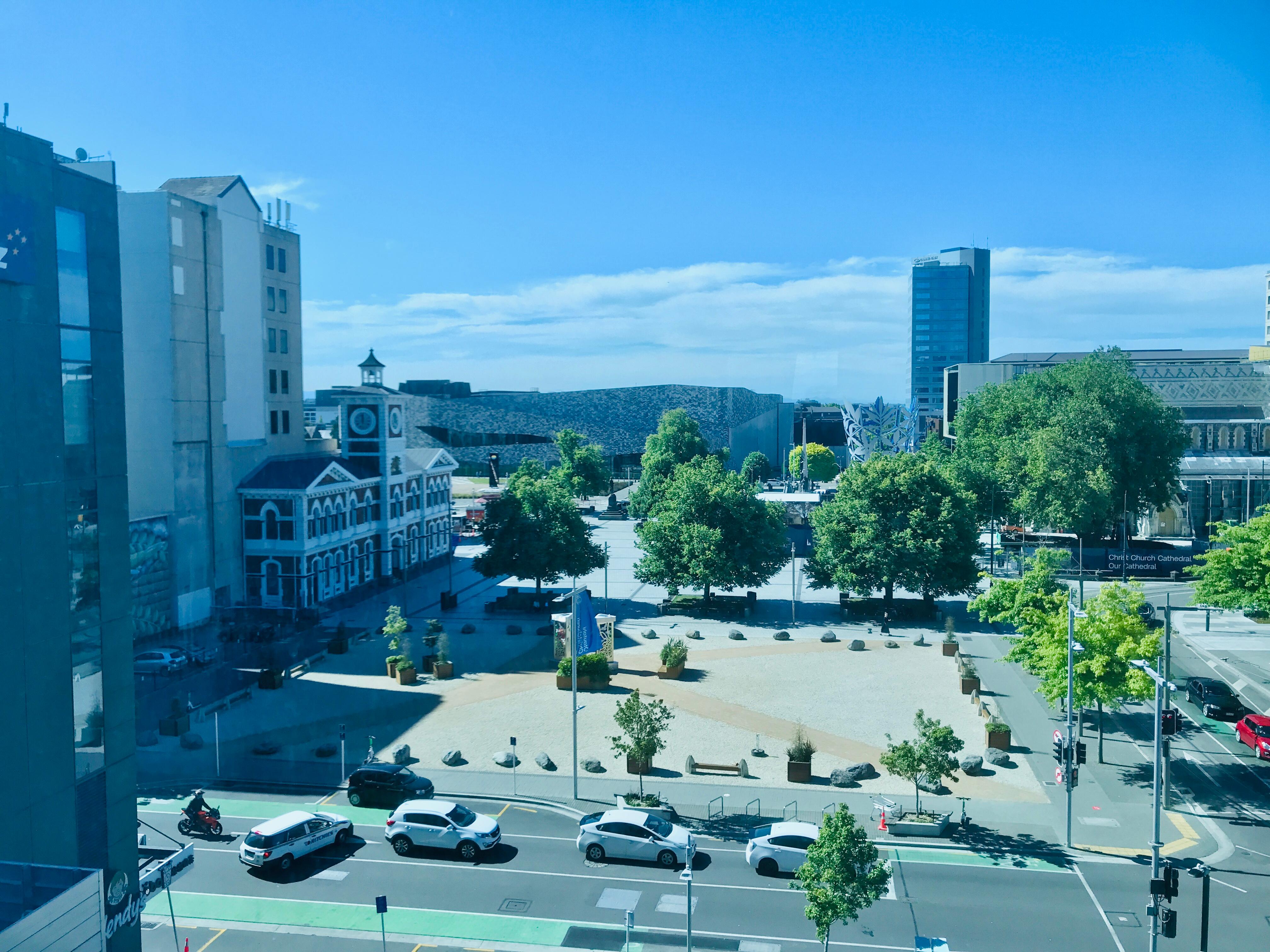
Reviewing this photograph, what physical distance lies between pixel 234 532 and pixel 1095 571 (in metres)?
60.9

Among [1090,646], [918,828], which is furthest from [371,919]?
[1090,646]

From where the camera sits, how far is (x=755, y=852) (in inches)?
1038

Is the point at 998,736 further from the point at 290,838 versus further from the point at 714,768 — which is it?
the point at 290,838

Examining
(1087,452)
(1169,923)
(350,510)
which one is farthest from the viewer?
(1087,452)

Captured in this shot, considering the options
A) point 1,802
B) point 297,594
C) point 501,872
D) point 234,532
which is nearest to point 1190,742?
point 501,872

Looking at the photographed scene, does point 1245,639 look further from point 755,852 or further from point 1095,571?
point 755,852

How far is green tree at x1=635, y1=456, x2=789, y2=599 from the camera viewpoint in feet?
197

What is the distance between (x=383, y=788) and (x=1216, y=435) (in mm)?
92618

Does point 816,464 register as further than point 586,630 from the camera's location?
Yes

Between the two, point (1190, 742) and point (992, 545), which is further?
point (992, 545)

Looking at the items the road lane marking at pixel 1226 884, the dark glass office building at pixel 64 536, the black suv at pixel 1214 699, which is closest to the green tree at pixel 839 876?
the road lane marking at pixel 1226 884

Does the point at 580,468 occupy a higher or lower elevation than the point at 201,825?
higher

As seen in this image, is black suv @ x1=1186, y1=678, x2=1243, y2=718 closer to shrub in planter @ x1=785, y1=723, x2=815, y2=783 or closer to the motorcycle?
shrub in planter @ x1=785, y1=723, x2=815, y2=783

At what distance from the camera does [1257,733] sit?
1398 inches
